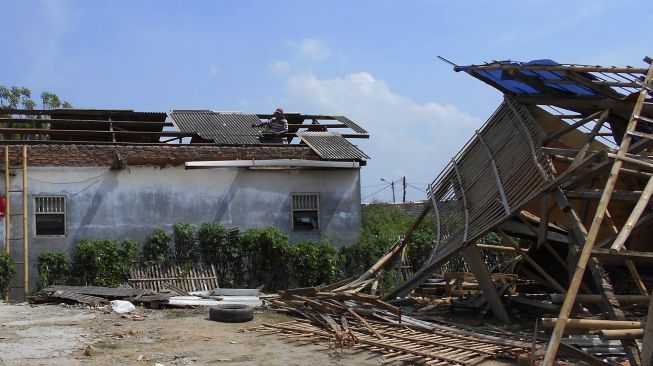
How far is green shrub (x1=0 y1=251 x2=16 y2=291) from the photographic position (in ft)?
54.3

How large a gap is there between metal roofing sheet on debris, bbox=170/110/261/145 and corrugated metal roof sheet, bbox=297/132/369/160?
1.57 metres

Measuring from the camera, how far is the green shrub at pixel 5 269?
16547 mm

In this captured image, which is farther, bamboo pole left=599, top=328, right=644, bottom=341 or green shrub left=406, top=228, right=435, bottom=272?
green shrub left=406, top=228, right=435, bottom=272

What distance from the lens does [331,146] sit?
821 inches

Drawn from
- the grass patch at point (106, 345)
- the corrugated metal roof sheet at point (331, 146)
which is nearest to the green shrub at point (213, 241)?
the corrugated metal roof sheet at point (331, 146)

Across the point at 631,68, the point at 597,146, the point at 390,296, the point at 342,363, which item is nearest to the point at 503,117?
the point at 597,146

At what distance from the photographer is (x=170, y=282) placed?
17875 mm

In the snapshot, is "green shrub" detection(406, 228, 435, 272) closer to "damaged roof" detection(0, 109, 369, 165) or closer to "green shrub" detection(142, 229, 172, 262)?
"damaged roof" detection(0, 109, 369, 165)

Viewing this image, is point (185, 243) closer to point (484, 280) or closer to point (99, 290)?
point (99, 290)

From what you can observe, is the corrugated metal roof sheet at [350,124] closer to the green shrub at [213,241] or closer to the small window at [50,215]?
the green shrub at [213,241]

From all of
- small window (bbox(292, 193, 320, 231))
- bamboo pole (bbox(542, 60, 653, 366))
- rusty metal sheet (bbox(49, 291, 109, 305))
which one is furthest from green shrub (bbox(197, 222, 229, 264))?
bamboo pole (bbox(542, 60, 653, 366))

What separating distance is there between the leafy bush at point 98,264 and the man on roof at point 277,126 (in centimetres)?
614

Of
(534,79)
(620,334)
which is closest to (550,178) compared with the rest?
(534,79)

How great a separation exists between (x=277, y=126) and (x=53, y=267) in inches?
308
